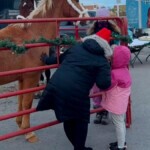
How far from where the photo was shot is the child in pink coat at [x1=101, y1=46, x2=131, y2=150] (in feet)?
14.8

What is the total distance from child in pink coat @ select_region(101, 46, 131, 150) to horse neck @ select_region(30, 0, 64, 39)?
93 cm

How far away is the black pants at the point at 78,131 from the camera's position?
166 inches

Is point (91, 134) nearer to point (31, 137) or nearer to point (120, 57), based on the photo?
point (31, 137)

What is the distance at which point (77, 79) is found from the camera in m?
3.97

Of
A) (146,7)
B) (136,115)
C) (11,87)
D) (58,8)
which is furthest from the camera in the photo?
(146,7)

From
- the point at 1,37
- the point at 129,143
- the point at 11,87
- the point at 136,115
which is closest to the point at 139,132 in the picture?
the point at 129,143

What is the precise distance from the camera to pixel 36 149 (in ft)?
15.6

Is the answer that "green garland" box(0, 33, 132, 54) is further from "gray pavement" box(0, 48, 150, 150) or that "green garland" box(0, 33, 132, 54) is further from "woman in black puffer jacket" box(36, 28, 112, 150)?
"gray pavement" box(0, 48, 150, 150)

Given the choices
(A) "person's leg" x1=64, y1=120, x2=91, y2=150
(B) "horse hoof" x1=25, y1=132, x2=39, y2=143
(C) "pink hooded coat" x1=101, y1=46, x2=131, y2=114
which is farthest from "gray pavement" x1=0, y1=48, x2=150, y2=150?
(C) "pink hooded coat" x1=101, y1=46, x2=131, y2=114

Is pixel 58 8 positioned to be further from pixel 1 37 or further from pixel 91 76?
pixel 91 76

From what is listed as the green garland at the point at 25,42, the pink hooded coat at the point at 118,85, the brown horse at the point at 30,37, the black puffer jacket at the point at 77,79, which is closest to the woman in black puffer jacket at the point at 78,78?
the black puffer jacket at the point at 77,79

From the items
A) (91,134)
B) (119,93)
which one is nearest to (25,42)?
(119,93)

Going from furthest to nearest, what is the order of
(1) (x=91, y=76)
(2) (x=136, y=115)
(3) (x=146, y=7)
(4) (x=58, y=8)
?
1. (3) (x=146, y=7)
2. (2) (x=136, y=115)
3. (4) (x=58, y=8)
4. (1) (x=91, y=76)

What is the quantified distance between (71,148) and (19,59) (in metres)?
1.24
